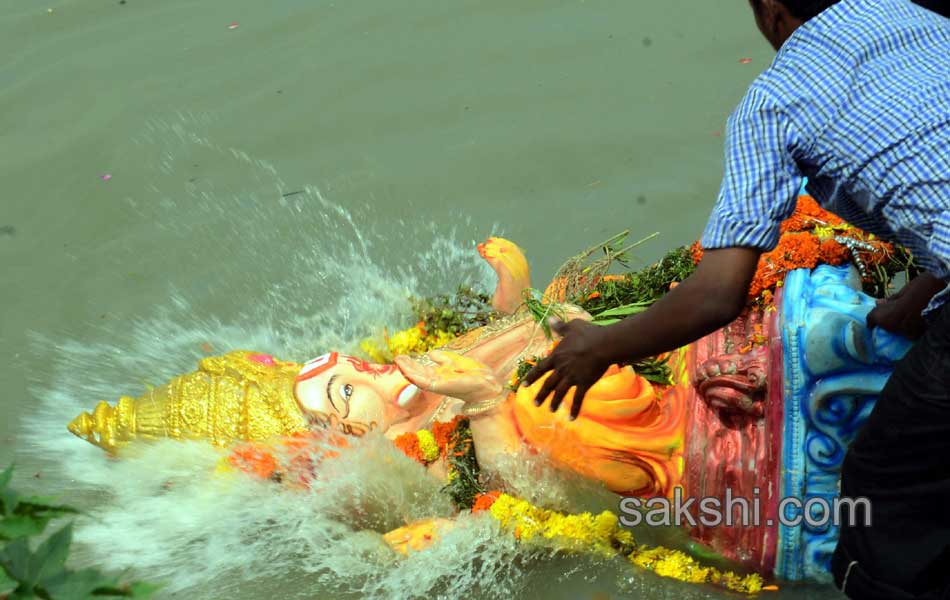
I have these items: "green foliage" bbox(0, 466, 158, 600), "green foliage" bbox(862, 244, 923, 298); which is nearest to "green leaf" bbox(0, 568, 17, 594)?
"green foliage" bbox(0, 466, 158, 600)

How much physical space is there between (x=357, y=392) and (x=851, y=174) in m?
1.95

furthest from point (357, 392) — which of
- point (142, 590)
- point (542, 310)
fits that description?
point (142, 590)

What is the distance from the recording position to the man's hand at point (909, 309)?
2.43 metres

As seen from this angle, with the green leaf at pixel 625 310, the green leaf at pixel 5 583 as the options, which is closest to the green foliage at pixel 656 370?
the green leaf at pixel 625 310

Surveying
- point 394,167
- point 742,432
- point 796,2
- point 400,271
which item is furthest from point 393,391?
point 394,167

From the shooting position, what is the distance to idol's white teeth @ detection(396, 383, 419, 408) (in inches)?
136

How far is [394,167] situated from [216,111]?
1296 mm

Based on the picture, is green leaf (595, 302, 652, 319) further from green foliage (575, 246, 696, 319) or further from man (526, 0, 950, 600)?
man (526, 0, 950, 600)

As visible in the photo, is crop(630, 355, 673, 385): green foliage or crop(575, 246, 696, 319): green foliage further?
crop(575, 246, 696, 319): green foliage

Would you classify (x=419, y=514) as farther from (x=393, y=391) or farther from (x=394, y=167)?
(x=394, y=167)

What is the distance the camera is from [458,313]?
4.07 meters

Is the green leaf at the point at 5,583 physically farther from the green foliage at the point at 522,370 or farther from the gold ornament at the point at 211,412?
the gold ornament at the point at 211,412

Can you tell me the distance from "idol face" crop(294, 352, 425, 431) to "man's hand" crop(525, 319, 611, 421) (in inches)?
46.2

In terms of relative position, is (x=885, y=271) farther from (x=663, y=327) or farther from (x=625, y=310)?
(x=663, y=327)
